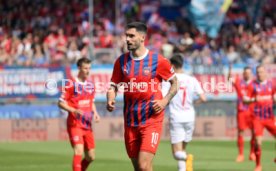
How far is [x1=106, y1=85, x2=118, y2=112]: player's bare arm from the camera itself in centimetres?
1289

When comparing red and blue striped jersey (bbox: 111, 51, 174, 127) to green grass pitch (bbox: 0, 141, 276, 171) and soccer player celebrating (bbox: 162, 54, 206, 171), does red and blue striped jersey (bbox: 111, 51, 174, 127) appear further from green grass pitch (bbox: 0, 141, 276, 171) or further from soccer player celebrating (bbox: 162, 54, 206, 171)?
green grass pitch (bbox: 0, 141, 276, 171)

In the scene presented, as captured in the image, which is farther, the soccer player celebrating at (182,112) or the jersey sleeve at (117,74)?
the soccer player celebrating at (182,112)

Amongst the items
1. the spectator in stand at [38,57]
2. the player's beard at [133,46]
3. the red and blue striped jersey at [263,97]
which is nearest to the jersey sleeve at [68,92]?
the player's beard at [133,46]

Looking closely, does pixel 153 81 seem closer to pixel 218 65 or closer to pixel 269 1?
pixel 218 65

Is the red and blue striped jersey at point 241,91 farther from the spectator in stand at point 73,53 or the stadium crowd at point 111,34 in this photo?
the spectator in stand at point 73,53

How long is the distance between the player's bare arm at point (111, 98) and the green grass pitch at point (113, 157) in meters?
6.70

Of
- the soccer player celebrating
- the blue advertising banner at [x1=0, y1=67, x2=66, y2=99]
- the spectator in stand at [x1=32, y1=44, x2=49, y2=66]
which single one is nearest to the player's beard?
the soccer player celebrating

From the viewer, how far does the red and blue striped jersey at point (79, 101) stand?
1723cm

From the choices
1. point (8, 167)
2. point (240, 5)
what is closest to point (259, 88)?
point (8, 167)

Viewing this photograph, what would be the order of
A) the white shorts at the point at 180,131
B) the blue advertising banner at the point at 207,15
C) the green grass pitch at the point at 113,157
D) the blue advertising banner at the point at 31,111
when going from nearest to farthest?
the white shorts at the point at 180,131
the green grass pitch at the point at 113,157
the blue advertising banner at the point at 31,111
the blue advertising banner at the point at 207,15

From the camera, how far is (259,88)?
834 inches

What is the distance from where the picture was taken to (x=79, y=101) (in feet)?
57.0

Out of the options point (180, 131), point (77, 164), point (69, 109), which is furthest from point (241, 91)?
point (77, 164)

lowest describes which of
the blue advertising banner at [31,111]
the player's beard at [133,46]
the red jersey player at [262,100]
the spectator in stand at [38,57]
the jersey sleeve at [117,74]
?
the blue advertising banner at [31,111]
